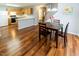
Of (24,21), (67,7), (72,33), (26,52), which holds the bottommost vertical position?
(26,52)

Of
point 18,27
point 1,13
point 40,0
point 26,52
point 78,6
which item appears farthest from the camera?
point 18,27

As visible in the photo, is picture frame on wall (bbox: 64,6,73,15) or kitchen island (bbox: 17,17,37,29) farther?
kitchen island (bbox: 17,17,37,29)

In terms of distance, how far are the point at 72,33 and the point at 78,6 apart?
1170 mm

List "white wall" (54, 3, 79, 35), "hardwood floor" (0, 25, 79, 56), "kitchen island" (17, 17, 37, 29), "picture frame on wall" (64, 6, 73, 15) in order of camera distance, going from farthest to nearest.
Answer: "kitchen island" (17, 17, 37, 29)
"picture frame on wall" (64, 6, 73, 15)
"white wall" (54, 3, 79, 35)
"hardwood floor" (0, 25, 79, 56)

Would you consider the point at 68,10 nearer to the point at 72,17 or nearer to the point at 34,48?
the point at 72,17

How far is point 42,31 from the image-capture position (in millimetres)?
4312

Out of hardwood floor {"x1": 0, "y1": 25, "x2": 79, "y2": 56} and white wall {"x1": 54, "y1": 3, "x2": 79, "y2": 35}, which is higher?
white wall {"x1": 54, "y1": 3, "x2": 79, "y2": 35}

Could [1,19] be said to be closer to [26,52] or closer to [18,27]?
[18,27]

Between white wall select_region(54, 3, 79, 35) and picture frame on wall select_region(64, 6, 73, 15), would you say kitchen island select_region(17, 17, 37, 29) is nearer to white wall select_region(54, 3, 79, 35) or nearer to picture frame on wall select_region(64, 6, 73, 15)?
white wall select_region(54, 3, 79, 35)

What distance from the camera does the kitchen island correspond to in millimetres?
6562

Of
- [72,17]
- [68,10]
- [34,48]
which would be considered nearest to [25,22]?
[68,10]

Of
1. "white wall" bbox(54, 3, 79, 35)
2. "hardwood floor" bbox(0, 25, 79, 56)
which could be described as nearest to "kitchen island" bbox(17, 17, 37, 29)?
"white wall" bbox(54, 3, 79, 35)

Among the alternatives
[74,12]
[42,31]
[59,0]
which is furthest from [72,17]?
[59,0]

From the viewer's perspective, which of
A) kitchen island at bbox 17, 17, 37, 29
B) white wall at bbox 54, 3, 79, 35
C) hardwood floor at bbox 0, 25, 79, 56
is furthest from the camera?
kitchen island at bbox 17, 17, 37, 29
